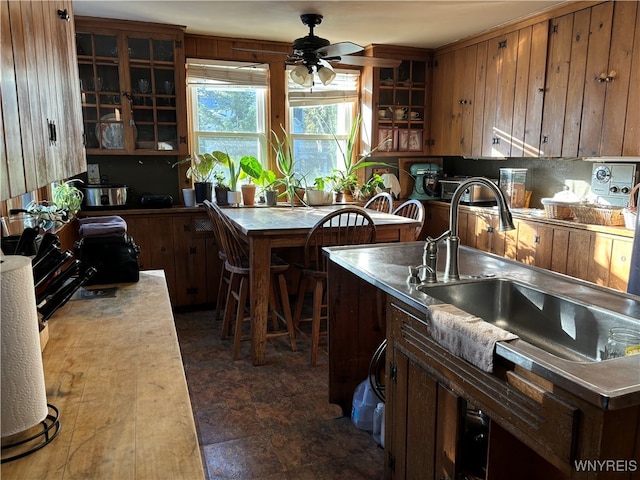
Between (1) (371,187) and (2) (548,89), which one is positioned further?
(1) (371,187)

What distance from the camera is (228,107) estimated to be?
15.1 ft

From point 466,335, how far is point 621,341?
437 mm

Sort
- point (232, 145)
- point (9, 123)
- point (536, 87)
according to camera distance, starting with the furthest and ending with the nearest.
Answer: point (232, 145)
point (536, 87)
point (9, 123)

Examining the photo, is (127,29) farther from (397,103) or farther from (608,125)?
(608,125)

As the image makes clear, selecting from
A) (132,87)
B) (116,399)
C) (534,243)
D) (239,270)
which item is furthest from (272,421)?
(132,87)

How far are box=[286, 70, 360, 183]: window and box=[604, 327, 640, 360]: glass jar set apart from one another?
3.84m

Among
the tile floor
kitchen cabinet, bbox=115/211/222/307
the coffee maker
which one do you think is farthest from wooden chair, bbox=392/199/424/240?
kitchen cabinet, bbox=115/211/222/307

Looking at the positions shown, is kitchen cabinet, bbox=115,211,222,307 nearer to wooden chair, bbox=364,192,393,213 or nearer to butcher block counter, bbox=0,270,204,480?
wooden chair, bbox=364,192,393,213

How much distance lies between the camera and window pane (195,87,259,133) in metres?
4.52

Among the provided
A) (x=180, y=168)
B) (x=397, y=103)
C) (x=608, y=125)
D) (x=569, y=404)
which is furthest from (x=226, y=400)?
(x=397, y=103)

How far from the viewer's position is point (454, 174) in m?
5.32

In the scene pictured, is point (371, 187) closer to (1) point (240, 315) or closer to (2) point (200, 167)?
(2) point (200, 167)

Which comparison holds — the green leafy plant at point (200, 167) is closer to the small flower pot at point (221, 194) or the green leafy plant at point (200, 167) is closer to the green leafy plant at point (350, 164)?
the small flower pot at point (221, 194)

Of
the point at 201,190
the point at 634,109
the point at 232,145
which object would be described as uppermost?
the point at 634,109
